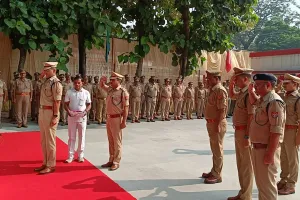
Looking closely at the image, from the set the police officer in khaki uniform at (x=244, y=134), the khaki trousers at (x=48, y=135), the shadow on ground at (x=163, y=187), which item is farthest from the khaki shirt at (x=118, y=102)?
the police officer in khaki uniform at (x=244, y=134)

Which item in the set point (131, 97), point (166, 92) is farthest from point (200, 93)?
point (131, 97)

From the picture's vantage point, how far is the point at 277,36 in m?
38.1

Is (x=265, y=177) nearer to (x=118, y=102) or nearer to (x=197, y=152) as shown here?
(x=118, y=102)

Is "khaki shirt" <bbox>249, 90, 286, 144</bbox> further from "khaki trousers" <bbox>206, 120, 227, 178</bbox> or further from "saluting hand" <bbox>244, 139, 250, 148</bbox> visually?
"khaki trousers" <bbox>206, 120, 227, 178</bbox>

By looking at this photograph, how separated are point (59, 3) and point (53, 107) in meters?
6.15

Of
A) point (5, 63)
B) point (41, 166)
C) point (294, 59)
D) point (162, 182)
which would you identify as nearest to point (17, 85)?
point (5, 63)

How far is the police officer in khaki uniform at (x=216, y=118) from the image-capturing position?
456 centimetres

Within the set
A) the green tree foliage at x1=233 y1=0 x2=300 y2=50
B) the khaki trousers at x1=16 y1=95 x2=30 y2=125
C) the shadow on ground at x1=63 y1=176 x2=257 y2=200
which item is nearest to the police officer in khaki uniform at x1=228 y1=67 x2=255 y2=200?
the shadow on ground at x1=63 y1=176 x2=257 y2=200

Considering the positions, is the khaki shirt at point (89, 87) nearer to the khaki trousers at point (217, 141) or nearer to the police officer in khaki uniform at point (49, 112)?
the police officer in khaki uniform at point (49, 112)

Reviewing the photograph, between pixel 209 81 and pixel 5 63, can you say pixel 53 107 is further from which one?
pixel 5 63

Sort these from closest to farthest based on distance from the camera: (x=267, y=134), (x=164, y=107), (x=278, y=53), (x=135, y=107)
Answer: (x=267, y=134), (x=135, y=107), (x=164, y=107), (x=278, y=53)

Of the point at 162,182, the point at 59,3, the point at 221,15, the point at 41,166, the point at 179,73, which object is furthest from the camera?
the point at 179,73

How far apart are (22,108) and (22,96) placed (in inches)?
14.6

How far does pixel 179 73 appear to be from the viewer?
14.0 metres
